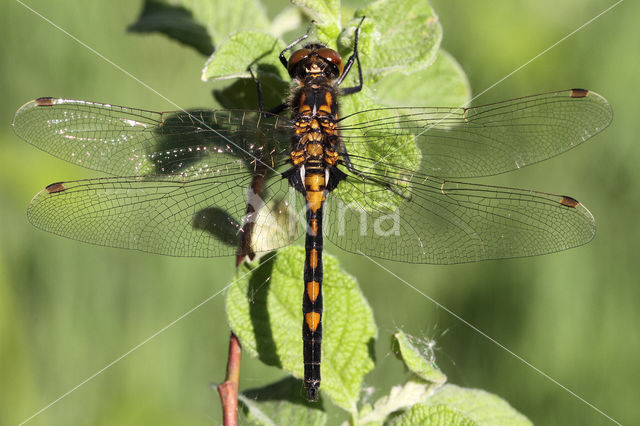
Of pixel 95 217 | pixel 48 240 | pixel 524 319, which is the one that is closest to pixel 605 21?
pixel 524 319

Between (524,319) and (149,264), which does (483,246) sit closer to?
(524,319)

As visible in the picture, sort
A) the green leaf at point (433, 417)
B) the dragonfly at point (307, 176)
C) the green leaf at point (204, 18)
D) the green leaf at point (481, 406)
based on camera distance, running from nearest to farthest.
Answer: the green leaf at point (433, 417)
the green leaf at point (481, 406)
the dragonfly at point (307, 176)
the green leaf at point (204, 18)

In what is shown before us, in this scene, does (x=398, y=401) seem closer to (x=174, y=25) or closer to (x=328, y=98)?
(x=328, y=98)

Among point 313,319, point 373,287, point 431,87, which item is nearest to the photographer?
point 313,319

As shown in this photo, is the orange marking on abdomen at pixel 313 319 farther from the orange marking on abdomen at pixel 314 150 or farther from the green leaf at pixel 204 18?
the green leaf at pixel 204 18

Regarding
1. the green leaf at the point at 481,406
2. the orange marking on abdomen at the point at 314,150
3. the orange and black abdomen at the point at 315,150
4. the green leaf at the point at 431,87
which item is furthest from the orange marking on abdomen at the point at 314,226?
the green leaf at the point at 481,406

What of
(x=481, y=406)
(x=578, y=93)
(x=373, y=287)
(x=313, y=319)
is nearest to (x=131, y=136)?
(x=313, y=319)
